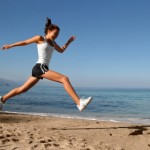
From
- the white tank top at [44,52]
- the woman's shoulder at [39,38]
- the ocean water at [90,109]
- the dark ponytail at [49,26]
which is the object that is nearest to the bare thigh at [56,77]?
the white tank top at [44,52]

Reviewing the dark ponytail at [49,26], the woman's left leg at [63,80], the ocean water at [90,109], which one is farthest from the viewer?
the ocean water at [90,109]

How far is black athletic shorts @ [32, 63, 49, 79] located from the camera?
643 centimetres

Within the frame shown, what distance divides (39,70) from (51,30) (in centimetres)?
90

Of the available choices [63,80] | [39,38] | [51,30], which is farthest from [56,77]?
[51,30]

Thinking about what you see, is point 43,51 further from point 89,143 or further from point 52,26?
point 89,143

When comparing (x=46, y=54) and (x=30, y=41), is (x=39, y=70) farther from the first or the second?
(x=30, y=41)

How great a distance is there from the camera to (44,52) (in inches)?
254

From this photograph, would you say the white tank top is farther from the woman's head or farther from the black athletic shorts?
the woman's head

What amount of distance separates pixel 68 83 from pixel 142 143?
2.10 m

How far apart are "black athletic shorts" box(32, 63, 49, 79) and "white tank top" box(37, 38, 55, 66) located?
0.28ft

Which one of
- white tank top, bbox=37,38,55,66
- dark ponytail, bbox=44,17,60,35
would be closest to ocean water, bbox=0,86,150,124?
white tank top, bbox=37,38,55,66

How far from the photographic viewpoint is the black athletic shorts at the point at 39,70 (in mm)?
6434

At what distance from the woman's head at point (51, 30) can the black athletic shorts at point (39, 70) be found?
66cm

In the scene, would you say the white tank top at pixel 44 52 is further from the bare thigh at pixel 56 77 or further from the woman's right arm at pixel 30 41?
the bare thigh at pixel 56 77
